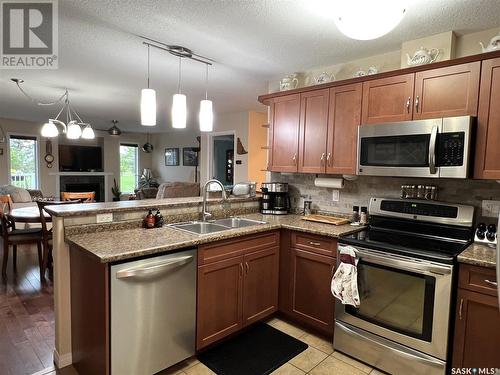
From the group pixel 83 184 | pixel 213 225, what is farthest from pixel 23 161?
pixel 213 225

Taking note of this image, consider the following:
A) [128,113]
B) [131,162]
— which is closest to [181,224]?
[128,113]

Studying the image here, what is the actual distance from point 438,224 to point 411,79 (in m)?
1.08

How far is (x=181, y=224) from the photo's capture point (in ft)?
8.36

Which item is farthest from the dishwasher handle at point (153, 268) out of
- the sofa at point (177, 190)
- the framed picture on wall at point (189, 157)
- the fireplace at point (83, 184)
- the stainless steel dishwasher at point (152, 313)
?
the fireplace at point (83, 184)

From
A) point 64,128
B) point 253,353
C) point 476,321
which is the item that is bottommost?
point 253,353

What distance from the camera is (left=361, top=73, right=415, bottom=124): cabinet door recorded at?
2.26 meters

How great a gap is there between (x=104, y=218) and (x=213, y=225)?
0.90 meters

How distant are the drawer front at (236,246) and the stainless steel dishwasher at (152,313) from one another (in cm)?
10

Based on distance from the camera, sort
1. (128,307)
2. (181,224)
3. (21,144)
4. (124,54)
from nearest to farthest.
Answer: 1. (128,307)
2. (181,224)
3. (124,54)
4. (21,144)

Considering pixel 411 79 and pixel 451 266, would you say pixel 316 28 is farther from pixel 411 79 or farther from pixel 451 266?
pixel 451 266

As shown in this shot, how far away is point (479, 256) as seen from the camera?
5.77ft

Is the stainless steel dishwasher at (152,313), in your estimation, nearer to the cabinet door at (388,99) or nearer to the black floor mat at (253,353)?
the black floor mat at (253,353)

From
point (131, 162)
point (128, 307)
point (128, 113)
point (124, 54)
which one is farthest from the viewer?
point (131, 162)

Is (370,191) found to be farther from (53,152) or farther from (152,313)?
(53,152)
